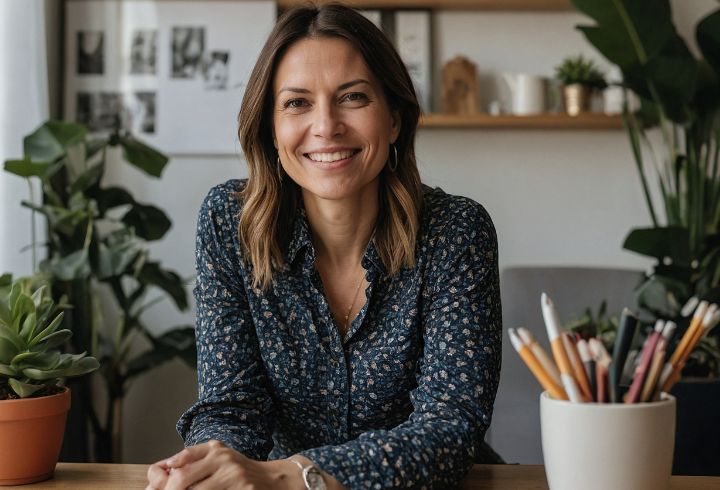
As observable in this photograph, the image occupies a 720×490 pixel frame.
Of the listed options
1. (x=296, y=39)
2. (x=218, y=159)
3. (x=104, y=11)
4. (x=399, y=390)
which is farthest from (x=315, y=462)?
(x=104, y=11)

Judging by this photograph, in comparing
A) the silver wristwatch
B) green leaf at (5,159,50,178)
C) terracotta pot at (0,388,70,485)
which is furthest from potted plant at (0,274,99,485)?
green leaf at (5,159,50,178)

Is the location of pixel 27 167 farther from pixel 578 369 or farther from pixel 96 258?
pixel 578 369

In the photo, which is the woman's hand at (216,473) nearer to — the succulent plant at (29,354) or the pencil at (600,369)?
the succulent plant at (29,354)

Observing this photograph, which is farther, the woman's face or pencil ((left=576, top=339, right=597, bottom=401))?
the woman's face

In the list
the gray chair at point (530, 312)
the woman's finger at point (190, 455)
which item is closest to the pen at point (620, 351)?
the woman's finger at point (190, 455)

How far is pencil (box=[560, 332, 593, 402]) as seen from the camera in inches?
37.9

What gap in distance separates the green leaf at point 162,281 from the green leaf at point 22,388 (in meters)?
1.49

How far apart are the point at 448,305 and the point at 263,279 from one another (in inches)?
11.7

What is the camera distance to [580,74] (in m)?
3.04

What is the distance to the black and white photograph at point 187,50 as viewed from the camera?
3127 mm

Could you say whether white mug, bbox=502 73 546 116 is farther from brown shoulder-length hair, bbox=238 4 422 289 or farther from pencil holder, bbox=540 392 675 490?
pencil holder, bbox=540 392 675 490

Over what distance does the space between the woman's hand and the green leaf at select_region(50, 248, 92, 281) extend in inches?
58.8

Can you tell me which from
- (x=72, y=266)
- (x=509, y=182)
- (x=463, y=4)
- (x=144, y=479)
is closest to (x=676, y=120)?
(x=509, y=182)

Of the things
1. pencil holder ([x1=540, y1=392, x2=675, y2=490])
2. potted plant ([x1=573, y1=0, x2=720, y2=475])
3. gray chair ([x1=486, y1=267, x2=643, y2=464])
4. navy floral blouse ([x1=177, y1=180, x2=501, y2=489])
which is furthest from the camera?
potted plant ([x1=573, y1=0, x2=720, y2=475])
